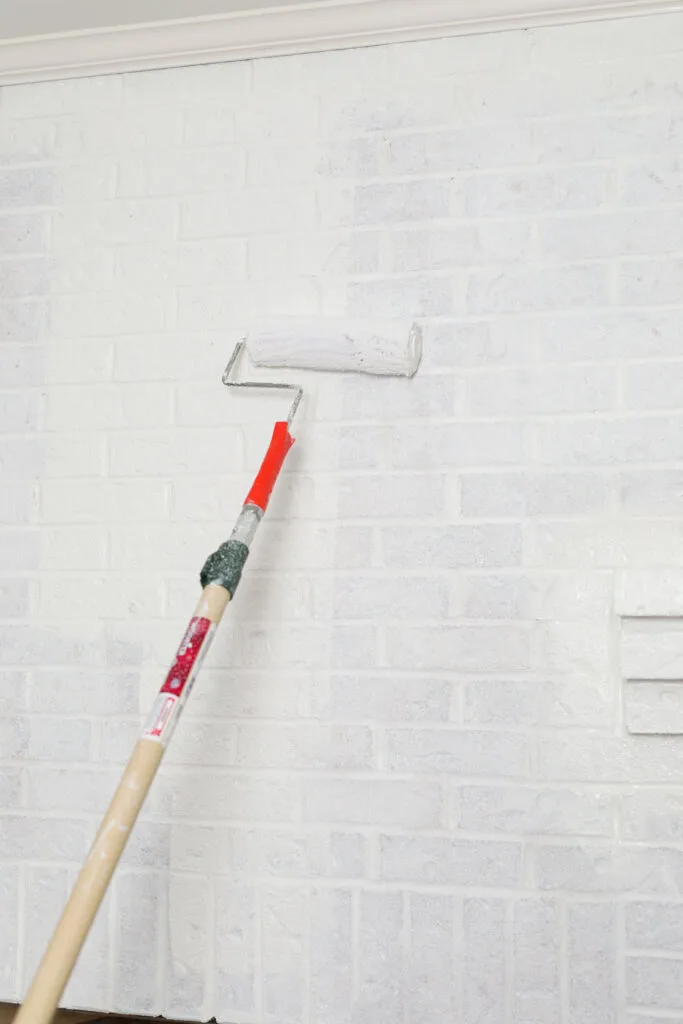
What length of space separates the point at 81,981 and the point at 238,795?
394 millimetres

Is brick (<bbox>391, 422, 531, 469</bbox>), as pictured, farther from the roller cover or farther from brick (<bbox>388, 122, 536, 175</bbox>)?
brick (<bbox>388, 122, 536, 175</bbox>)

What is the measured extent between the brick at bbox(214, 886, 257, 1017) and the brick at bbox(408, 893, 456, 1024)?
0.82ft

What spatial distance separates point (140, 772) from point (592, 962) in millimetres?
774

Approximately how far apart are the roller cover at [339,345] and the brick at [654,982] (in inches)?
37.8

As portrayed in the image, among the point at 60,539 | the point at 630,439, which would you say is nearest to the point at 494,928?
the point at 630,439

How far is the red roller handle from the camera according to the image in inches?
61.9

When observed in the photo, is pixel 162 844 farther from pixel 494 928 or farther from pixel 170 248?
pixel 170 248

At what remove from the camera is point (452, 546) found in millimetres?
1707

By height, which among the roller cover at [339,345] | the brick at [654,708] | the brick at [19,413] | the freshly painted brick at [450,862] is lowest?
the freshly painted brick at [450,862]

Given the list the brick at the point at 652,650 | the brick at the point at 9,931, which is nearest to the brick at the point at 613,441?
the brick at the point at 652,650

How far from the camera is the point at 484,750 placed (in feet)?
5.43

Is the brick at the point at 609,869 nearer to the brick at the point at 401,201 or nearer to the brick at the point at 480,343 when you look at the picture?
the brick at the point at 480,343

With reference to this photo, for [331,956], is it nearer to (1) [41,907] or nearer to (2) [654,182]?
(1) [41,907]

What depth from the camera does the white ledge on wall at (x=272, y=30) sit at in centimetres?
177
